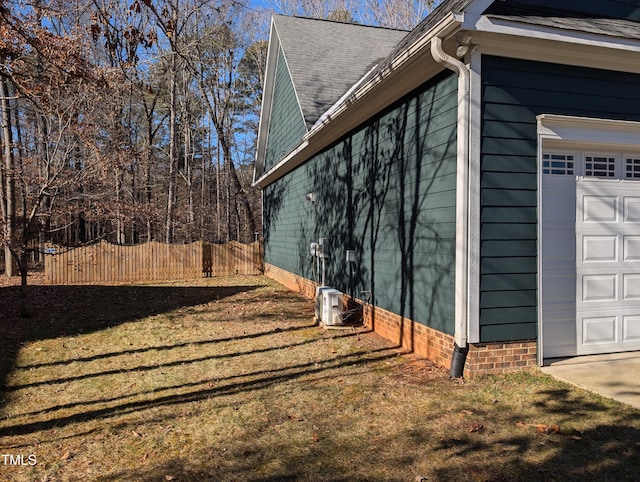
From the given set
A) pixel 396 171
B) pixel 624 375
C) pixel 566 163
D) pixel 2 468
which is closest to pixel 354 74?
pixel 396 171

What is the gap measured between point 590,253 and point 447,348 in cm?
194

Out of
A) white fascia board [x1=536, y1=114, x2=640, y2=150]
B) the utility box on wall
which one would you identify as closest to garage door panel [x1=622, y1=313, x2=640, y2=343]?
white fascia board [x1=536, y1=114, x2=640, y2=150]

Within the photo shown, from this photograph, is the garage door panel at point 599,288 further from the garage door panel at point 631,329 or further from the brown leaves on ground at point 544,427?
the brown leaves on ground at point 544,427

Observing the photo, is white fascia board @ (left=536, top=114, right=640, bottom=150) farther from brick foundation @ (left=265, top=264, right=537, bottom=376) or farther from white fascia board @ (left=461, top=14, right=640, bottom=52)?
brick foundation @ (left=265, top=264, right=537, bottom=376)

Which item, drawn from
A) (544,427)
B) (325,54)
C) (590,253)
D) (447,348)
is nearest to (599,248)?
(590,253)

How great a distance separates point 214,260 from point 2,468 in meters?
14.4

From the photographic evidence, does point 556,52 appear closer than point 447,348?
Yes

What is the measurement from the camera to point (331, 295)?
7.33 m

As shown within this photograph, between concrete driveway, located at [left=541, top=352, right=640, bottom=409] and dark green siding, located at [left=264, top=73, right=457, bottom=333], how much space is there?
46.4 inches

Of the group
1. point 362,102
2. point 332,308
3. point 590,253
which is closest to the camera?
point 590,253

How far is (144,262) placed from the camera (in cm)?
1602

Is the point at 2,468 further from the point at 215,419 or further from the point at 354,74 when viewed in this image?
the point at 354,74

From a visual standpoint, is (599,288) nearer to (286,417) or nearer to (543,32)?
(543,32)

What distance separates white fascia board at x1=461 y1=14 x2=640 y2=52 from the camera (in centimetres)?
425
